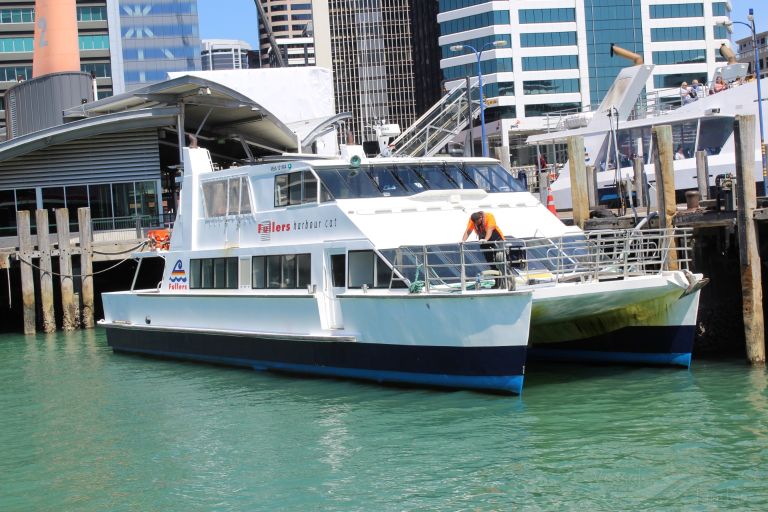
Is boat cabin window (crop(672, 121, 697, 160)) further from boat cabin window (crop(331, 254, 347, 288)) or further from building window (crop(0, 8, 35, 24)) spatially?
building window (crop(0, 8, 35, 24))

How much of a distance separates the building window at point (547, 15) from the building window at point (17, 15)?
4419 cm

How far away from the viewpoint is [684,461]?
1236 cm

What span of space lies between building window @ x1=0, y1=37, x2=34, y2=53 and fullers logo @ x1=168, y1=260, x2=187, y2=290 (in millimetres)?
80039

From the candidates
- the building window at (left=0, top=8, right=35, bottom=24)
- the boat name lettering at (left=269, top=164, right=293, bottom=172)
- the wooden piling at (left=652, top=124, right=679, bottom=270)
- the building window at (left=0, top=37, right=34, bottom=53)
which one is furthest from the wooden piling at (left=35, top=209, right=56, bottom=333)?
the building window at (left=0, top=8, right=35, bottom=24)

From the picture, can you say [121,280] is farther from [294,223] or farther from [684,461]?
[684,461]

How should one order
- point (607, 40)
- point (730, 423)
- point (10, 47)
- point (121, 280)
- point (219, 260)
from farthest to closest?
point (10, 47) < point (607, 40) < point (121, 280) < point (219, 260) < point (730, 423)

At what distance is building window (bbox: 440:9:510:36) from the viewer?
86562mm

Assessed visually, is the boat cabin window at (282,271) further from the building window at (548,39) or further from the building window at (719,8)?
the building window at (719,8)

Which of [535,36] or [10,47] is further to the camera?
[10,47]

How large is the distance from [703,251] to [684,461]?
8350mm

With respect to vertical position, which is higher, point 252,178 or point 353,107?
point 353,107

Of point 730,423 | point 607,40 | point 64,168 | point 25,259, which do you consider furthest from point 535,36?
point 730,423

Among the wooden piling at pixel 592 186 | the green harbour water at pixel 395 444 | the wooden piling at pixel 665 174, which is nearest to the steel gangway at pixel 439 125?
the wooden piling at pixel 592 186

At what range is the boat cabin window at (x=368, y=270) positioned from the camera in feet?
56.5
